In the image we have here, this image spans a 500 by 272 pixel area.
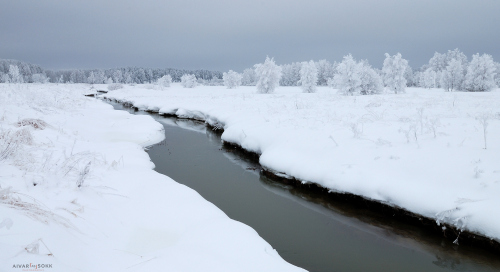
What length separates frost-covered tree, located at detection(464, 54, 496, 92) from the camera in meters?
44.7

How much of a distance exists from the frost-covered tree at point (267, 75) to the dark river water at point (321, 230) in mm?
39399

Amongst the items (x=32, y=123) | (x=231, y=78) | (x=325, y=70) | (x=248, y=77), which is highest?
(x=325, y=70)

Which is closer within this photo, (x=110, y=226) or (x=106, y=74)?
(x=110, y=226)

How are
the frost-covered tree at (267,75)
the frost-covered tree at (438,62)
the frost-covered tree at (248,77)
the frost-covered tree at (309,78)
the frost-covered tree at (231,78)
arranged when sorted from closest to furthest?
the frost-covered tree at (267,75) → the frost-covered tree at (309,78) → the frost-covered tree at (438,62) → the frost-covered tree at (231,78) → the frost-covered tree at (248,77)

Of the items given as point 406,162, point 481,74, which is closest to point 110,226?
point 406,162

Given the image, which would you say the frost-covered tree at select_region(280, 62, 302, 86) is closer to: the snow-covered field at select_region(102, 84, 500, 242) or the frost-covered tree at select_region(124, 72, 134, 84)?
the frost-covered tree at select_region(124, 72, 134, 84)

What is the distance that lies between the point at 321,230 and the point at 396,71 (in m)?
46.9

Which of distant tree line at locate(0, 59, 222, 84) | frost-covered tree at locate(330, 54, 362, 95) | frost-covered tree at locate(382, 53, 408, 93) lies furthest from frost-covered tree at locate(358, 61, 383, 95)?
distant tree line at locate(0, 59, 222, 84)

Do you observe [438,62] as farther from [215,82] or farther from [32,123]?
[32,123]

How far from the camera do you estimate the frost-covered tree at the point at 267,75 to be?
47966 mm

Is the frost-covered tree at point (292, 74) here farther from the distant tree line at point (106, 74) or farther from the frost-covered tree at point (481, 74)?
the frost-covered tree at point (481, 74)

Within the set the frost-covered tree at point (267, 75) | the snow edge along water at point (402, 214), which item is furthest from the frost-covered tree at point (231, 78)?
the snow edge along water at point (402, 214)

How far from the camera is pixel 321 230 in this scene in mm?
6207

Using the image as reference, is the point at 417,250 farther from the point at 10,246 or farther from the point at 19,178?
the point at 19,178
